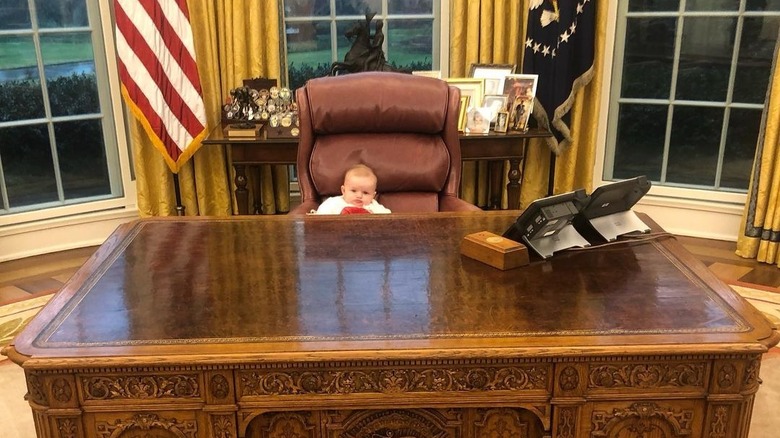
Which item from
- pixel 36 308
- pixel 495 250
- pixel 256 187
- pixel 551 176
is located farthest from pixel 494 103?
pixel 36 308

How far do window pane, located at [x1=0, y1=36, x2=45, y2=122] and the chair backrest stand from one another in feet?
6.02

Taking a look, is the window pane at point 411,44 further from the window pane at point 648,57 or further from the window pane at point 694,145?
the window pane at point 694,145

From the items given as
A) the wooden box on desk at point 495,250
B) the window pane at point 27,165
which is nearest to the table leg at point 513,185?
the wooden box on desk at point 495,250

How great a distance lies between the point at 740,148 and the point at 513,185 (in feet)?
4.53

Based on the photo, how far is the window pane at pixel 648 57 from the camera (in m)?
4.03

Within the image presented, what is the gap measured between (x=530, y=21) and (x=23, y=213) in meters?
2.96

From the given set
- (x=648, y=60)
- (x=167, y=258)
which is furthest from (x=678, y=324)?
(x=648, y=60)

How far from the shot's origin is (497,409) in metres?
1.62

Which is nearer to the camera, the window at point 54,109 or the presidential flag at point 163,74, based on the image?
the presidential flag at point 163,74

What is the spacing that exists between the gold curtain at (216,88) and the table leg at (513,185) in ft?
4.25

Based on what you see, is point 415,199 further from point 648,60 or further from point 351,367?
point 648,60

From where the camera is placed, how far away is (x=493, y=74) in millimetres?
3846

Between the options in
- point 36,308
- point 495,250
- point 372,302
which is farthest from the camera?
point 36,308

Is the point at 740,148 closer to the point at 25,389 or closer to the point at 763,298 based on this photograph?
the point at 763,298
